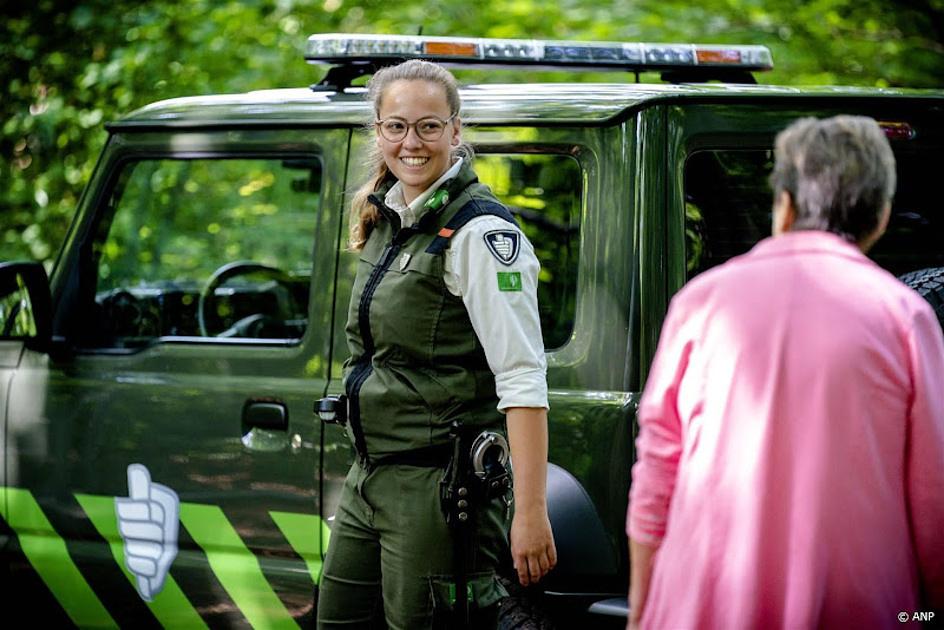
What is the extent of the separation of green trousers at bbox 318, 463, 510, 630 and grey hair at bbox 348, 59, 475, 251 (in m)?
0.56

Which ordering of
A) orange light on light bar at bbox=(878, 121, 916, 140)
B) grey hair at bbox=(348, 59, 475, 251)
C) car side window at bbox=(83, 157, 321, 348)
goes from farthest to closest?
car side window at bbox=(83, 157, 321, 348), orange light on light bar at bbox=(878, 121, 916, 140), grey hair at bbox=(348, 59, 475, 251)

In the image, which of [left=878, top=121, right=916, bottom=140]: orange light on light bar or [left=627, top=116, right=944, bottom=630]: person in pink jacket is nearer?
[left=627, top=116, right=944, bottom=630]: person in pink jacket

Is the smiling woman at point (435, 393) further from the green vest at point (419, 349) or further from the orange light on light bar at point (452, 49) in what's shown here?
the orange light on light bar at point (452, 49)

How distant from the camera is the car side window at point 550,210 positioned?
3139 mm

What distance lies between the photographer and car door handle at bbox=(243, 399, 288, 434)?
3314mm

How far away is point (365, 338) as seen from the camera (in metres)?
2.74

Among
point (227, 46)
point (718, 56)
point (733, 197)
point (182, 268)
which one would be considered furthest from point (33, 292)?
point (227, 46)

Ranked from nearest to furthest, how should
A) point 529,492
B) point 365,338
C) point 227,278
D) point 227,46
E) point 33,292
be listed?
point 529,492, point 365,338, point 33,292, point 227,278, point 227,46

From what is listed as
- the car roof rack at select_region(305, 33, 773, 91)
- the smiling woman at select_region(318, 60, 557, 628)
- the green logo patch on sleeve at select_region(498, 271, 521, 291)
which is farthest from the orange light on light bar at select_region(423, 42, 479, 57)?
the green logo patch on sleeve at select_region(498, 271, 521, 291)

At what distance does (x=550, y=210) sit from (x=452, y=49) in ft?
2.28

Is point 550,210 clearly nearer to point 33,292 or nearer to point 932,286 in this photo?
point 932,286

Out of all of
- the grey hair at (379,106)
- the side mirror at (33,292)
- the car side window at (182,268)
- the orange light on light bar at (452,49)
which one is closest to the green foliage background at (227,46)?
the car side window at (182,268)

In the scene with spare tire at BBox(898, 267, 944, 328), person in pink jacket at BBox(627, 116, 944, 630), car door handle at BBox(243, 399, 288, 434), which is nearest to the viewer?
person in pink jacket at BBox(627, 116, 944, 630)

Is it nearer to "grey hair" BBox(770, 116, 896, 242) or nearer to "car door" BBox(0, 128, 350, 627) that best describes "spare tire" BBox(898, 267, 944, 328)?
"grey hair" BBox(770, 116, 896, 242)
